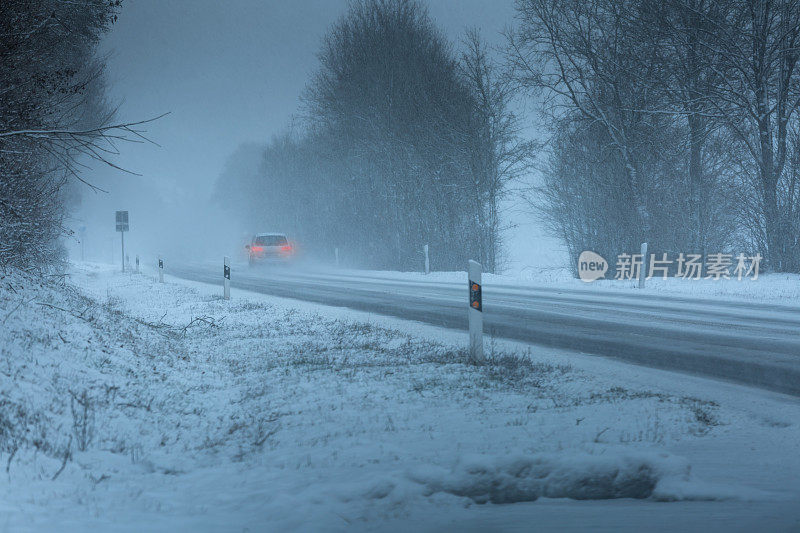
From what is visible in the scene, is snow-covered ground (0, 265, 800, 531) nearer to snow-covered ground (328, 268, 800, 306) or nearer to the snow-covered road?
the snow-covered road

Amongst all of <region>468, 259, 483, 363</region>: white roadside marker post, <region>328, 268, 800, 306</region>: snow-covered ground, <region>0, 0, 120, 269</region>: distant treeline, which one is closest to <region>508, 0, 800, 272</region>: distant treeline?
<region>328, 268, 800, 306</region>: snow-covered ground

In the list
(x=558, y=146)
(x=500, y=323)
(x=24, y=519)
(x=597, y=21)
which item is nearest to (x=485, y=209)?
(x=558, y=146)

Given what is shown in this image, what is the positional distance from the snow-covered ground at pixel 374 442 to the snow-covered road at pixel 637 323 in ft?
2.79

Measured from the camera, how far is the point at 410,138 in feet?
96.8

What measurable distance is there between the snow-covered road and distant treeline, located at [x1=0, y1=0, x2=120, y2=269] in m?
6.24

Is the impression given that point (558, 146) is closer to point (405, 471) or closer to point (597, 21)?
point (597, 21)

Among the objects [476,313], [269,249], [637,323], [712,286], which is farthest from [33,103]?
[269,249]

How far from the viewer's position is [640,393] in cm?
554

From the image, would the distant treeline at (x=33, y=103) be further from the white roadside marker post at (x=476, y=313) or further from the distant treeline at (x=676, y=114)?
the distant treeline at (x=676, y=114)

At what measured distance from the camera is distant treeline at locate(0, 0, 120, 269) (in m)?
6.51

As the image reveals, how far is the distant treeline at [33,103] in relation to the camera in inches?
256

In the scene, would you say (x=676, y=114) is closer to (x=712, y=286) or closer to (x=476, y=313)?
(x=712, y=286)

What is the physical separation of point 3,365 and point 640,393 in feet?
17.7

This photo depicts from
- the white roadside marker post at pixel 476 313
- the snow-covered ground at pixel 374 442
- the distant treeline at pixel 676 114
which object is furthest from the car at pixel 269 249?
the white roadside marker post at pixel 476 313
